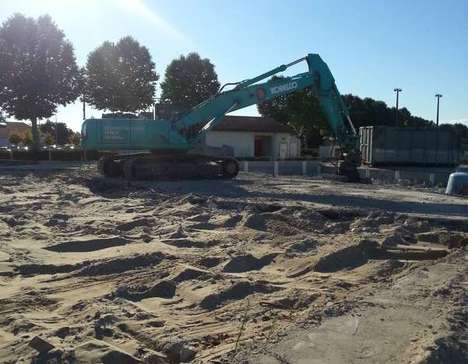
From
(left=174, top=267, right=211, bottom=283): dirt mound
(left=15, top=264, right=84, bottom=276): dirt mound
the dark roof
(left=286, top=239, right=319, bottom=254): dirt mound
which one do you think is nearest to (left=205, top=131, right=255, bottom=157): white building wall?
the dark roof

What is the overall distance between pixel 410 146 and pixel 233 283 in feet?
88.8

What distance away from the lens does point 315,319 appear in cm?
543

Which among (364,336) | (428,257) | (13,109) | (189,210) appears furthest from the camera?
(13,109)

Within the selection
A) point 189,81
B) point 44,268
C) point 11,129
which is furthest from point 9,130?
point 44,268

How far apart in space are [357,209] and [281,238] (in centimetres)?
381

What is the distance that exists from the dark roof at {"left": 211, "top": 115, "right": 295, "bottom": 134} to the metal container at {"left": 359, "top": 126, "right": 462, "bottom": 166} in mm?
22651

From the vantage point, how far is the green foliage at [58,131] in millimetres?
88062

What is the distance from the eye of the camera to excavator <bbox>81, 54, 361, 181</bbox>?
22.3m

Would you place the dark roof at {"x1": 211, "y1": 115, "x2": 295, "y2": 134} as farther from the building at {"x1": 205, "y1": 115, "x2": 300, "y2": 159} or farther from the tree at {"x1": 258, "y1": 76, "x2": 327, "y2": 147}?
the tree at {"x1": 258, "y1": 76, "x2": 327, "y2": 147}

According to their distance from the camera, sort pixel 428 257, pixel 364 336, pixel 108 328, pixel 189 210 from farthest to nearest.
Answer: pixel 189 210 → pixel 428 257 → pixel 108 328 → pixel 364 336

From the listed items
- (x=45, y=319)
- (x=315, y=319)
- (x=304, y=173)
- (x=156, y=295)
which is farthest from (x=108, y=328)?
(x=304, y=173)

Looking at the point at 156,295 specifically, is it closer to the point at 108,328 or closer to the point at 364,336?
the point at 108,328

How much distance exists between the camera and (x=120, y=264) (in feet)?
26.7

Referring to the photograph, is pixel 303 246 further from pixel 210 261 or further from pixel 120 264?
pixel 120 264
